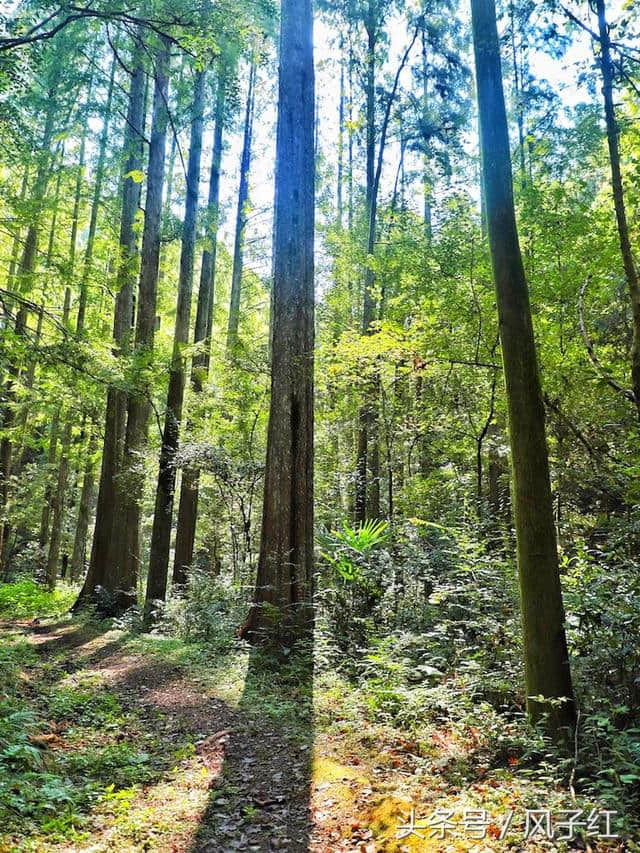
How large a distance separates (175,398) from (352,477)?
4289 millimetres

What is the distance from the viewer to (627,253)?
6707 millimetres

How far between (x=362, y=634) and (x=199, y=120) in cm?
1234

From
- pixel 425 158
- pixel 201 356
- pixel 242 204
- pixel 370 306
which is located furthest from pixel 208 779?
pixel 242 204

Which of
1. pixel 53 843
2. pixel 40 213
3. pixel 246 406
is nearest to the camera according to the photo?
pixel 53 843

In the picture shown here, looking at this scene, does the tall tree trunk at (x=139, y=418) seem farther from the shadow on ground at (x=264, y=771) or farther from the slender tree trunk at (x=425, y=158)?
the shadow on ground at (x=264, y=771)

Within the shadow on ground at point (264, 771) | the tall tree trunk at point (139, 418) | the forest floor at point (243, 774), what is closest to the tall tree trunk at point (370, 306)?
the tall tree trunk at point (139, 418)

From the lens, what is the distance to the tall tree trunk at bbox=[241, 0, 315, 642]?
708 cm

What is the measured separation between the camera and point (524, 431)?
402 cm

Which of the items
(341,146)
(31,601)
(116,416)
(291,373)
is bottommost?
(31,601)

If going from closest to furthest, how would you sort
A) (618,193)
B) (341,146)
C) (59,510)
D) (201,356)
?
1. (618,193)
2. (201,356)
3. (59,510)
4. (341,146)

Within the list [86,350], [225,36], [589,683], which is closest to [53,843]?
[589,683]

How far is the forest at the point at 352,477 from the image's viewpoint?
360 cm

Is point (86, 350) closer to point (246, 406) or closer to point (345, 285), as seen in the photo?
point (246, 406)

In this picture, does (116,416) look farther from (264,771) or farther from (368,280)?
(264,771)
